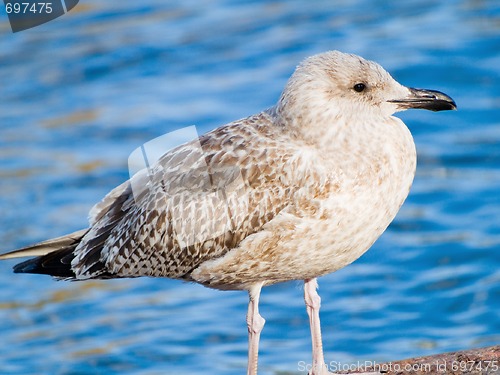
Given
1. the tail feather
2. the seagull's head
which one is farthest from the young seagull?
the tail feather

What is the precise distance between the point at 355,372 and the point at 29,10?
12.2m

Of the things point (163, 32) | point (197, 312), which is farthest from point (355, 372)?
point (163, 32)

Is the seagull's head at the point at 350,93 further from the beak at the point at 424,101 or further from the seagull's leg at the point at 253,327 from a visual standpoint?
the seagull's leg at the point at 253,327

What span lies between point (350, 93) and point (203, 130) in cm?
784

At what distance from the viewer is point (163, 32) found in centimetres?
1938

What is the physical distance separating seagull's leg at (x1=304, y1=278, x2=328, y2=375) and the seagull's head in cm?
142

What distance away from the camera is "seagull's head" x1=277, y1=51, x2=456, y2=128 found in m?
7.97

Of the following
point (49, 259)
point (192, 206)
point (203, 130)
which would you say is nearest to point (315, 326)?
point (192, 206)

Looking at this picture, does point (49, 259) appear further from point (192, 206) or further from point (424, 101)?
point (424, 101)

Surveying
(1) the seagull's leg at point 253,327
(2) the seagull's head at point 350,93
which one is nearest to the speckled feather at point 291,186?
(2) the seagull's head at point 350,93

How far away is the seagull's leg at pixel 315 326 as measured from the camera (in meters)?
8.39

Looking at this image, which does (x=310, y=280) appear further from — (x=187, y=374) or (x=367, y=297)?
(x=367, y=297)

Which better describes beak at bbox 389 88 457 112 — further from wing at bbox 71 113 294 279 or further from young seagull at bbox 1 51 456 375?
wing at bbox 71 113 294 279

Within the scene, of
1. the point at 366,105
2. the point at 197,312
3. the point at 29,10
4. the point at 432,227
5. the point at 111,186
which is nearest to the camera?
the point at 366,105
